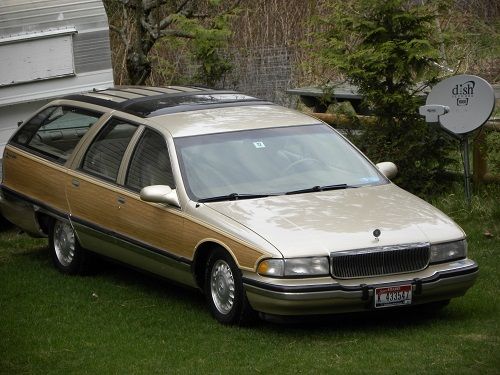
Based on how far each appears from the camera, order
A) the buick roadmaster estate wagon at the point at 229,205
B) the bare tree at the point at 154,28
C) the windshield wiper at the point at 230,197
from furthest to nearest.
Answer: the bare tree at the point at 154,28, the windshield wiper at the point at 230,197, the buick roadmaster estate wagon at the point at 229,205

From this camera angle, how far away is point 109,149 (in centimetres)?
975

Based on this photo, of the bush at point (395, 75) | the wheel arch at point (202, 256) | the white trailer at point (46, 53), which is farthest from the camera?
the bush at point (395, 75)

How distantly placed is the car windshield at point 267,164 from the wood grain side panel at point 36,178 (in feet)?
5.21

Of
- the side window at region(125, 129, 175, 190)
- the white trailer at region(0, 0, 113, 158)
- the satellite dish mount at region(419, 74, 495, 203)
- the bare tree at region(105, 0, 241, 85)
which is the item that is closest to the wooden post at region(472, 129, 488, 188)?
the satellite dish mount at region(419, 74, 495, 203)

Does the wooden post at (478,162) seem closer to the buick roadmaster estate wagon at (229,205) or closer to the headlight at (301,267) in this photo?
the buick roadmaster estate wagon at (229,205)

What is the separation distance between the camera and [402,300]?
784 cm

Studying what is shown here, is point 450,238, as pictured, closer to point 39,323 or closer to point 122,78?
point 39,323

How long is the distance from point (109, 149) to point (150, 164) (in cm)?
70

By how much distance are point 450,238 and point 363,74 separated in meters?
4.45

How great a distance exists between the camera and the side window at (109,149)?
9.54 m

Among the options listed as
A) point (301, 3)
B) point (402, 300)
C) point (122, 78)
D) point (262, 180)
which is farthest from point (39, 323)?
point (301, 3)

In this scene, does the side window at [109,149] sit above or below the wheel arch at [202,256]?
above

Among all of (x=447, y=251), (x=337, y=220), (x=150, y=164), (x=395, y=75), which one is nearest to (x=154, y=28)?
(x=395, y=75)

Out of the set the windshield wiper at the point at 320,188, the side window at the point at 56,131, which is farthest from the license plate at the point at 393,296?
the side window at the point at 56,131
